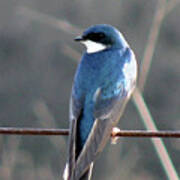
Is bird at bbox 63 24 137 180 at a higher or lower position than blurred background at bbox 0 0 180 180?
higher

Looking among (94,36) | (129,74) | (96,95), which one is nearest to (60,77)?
(94,36)

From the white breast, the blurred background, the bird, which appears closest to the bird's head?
the bird

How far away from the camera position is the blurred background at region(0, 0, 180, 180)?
32.2ft

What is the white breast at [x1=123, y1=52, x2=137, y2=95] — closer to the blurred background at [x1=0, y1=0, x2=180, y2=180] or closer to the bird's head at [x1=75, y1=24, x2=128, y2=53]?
the bird's head at [x1=75, y1=24, x2=128, y2=53]

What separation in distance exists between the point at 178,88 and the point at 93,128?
5855mm

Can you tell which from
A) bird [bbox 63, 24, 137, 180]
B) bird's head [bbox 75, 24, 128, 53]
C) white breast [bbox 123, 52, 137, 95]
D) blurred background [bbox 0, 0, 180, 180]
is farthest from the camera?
blurred background [bbox 0, 0, 180, 180]

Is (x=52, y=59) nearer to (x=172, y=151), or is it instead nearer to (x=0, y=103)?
(x=0, y=103)

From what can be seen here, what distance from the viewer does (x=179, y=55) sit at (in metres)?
11.0

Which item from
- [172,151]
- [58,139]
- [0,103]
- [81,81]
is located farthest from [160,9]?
[0,103]

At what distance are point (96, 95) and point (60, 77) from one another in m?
5.96

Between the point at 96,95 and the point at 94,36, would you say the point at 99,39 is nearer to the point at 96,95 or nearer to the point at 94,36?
the point at 94,36

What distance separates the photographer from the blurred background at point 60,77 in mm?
9828

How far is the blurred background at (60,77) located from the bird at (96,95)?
3.04 m

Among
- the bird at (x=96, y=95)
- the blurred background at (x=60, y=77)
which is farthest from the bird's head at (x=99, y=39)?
the blurred background at (x=60, y=77)
